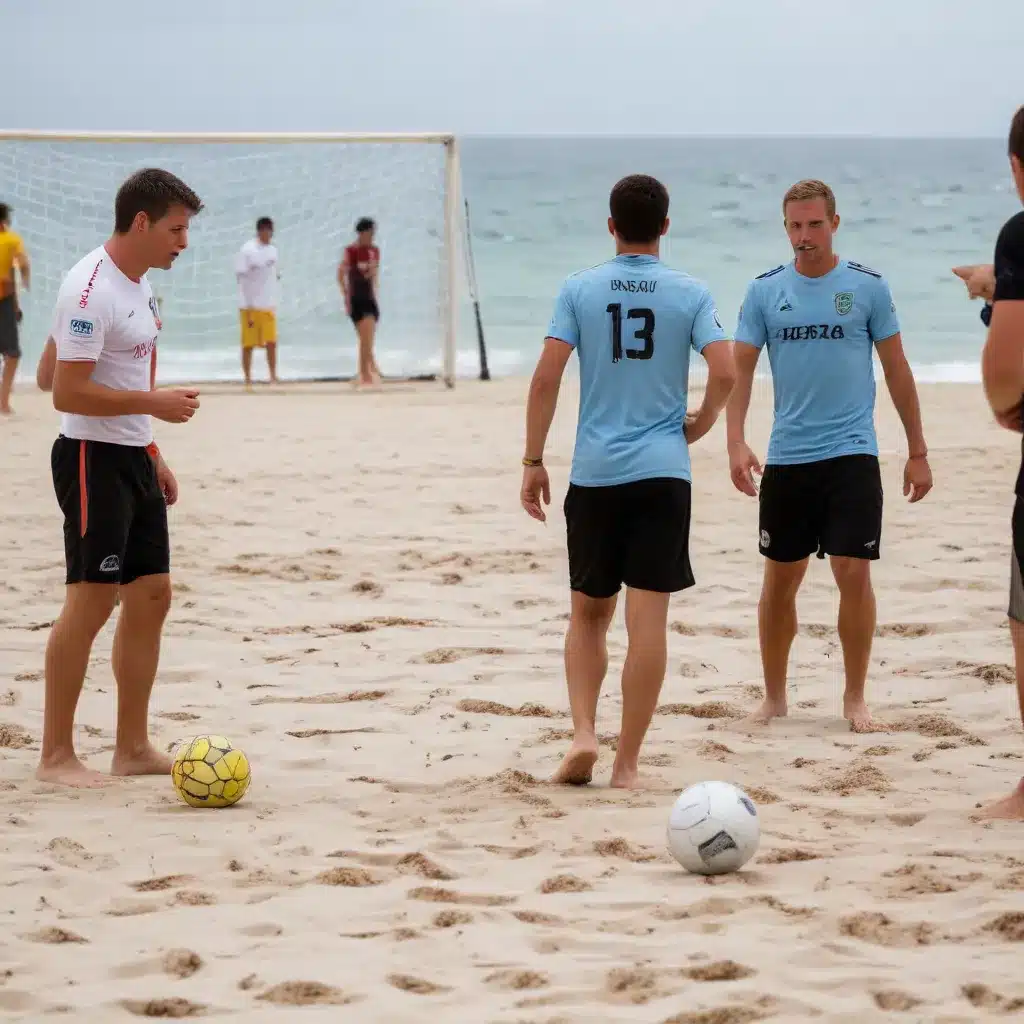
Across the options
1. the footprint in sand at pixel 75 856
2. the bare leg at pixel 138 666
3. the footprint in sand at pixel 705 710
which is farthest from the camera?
the footprint in sand at pixel 705 710

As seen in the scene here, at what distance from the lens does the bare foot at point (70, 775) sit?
15.6 ft

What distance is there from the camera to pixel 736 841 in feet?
12.7

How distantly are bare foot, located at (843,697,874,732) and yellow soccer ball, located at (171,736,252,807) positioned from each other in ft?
7.01

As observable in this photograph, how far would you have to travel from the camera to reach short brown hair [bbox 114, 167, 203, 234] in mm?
4598

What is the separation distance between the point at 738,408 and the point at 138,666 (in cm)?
221

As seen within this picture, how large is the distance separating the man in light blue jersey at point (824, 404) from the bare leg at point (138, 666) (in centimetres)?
196

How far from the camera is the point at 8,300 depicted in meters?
14.1

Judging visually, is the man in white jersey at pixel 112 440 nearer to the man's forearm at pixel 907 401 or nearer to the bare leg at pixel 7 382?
the man's forearm at pixel 907 401

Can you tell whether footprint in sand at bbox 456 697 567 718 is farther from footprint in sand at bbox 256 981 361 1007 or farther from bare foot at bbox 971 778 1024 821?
footprint in sand at bbox 256 981 361 1007

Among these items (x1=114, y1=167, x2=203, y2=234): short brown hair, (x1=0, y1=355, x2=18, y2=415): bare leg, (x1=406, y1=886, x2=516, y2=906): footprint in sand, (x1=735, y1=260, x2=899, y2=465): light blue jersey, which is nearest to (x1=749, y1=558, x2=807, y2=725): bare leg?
(x1=735, y1=260, x2=899, y2=465): light blue jersey

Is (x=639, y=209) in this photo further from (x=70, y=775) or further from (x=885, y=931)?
(x=70, y=775)

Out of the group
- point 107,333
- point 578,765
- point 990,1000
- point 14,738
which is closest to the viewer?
point 990,1000

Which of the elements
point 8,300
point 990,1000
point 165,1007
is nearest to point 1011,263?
point 990,1000

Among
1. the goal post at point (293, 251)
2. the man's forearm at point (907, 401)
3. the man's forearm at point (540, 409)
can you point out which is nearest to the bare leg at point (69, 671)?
the man's forearm at point (540, 409)
